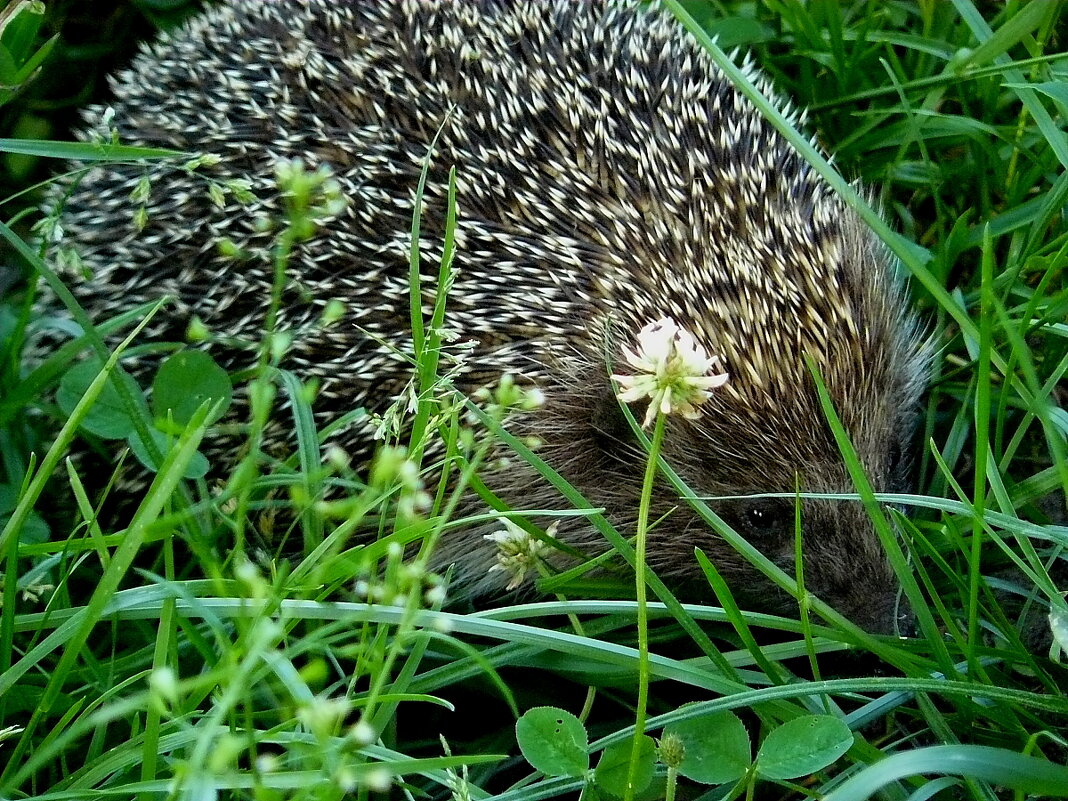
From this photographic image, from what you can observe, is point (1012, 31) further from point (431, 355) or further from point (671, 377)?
point (431, 355)

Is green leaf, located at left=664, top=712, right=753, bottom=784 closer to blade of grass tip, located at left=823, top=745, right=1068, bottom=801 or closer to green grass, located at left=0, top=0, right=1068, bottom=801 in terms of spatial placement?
green grass, located at left=0, top=0, right=1068, bottom=801

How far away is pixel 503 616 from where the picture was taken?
7.91 ft

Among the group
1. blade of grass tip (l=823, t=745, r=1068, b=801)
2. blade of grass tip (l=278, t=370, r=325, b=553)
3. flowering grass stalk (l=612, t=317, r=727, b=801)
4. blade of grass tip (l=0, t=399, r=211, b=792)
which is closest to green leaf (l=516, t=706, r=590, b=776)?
flowering grass stalk (l=612, t=317, r=727, b=801)

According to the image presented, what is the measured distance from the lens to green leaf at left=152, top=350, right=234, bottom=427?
10.3ft

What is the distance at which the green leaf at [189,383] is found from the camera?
313cm

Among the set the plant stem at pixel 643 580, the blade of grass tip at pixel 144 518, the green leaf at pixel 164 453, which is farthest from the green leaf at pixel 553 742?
the green leaf at pixel 164 453

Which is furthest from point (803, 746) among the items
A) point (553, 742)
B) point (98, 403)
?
point (98, 403)

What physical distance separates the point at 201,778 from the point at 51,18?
414 centimetres

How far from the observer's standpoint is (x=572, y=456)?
3451mm

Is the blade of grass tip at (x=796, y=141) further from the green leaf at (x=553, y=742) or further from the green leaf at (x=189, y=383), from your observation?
the green leaf at (x=189, y=383)

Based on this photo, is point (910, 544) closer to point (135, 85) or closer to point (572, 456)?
point (572, 456)

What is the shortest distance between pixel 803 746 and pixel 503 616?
0.67 meters

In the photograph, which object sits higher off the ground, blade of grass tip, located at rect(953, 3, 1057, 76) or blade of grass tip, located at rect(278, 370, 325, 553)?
blade of grass tip, located at rect(953, 3, 1057, 76)

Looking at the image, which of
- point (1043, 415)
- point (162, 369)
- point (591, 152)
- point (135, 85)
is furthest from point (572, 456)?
point (135, 85)
